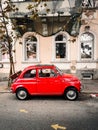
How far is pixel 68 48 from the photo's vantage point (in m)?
17.1

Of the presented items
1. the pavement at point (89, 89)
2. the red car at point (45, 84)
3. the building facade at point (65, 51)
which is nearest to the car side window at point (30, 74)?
the red car at point (45, 84)

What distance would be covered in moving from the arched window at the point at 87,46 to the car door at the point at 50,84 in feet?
21.3

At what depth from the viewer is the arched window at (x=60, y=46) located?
1733 cm

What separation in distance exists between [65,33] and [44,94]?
7007mm

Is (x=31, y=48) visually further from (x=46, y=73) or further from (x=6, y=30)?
(x=46, y=73)

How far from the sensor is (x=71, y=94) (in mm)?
11273

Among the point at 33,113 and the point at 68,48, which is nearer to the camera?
the point at 33,113

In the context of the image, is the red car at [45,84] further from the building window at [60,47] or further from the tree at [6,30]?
the building window at [60,47]

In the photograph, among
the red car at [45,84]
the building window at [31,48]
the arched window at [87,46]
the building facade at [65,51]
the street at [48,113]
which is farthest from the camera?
the building window at [31,48]

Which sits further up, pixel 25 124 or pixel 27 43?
pixel 27 43

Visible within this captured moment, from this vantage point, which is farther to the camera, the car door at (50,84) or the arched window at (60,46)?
the arched window at (60,46)

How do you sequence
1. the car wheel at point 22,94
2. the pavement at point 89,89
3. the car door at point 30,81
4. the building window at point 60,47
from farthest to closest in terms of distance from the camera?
1. the building window at point 60,47
2. the pavement at point 89,89
3. the car wheel at point 22,94
4. the car door at point 30,81

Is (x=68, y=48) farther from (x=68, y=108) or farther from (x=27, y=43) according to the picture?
(x=68, y=108)

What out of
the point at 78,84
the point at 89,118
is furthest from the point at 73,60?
the point at 89,118
